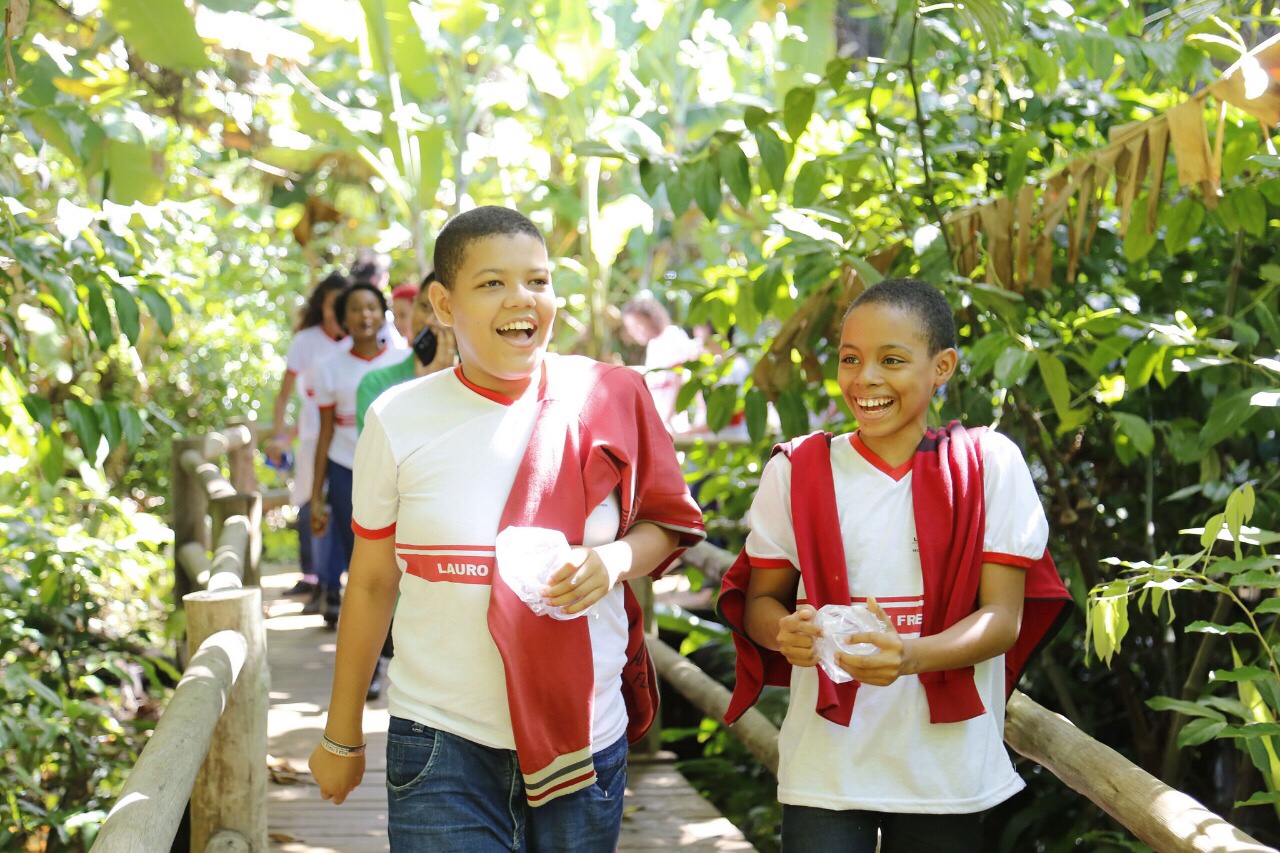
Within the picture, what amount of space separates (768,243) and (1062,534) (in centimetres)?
127

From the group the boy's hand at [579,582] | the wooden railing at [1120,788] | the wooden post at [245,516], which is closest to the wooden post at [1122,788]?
the wooden railing at [1120,788]

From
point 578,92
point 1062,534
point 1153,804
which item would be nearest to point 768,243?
point 1062,534

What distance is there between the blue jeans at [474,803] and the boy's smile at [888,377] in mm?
664

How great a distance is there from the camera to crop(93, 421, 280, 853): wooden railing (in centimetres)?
189

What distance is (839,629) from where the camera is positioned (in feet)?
6.29

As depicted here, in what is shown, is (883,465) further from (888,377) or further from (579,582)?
(579,582)

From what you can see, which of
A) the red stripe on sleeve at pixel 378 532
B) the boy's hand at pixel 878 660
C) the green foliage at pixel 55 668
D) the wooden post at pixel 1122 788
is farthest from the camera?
the green foliage at pixel 55 668

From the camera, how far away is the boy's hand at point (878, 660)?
6.13 ft

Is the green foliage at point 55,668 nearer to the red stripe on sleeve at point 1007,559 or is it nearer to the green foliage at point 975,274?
the green foliage at point 975,274

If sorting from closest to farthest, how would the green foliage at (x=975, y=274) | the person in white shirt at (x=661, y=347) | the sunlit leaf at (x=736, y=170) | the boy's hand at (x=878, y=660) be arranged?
the boy's hand at (x=878, y=660) < the green foliage at (x=975, y=274) < the sunlit leaf at (x=736, y=170) < the person in white shirt at (x=661, y=347)

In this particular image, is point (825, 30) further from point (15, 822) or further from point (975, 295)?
point (15, 822)

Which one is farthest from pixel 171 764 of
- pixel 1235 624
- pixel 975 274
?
pixel 975 274

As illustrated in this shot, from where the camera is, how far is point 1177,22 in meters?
3.08

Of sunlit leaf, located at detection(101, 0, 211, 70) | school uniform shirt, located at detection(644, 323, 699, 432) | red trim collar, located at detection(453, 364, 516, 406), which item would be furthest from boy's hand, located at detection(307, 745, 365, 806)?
school uniform shirt, located at detection(644, 323, 699, 432)
